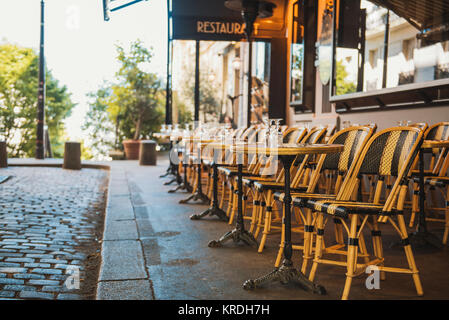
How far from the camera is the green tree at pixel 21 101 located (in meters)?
24.5

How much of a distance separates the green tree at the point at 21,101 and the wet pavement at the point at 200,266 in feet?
68.6

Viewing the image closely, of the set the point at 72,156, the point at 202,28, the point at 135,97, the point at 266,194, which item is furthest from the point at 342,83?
the point at 135,97

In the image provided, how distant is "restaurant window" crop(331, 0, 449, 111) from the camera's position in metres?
6.57

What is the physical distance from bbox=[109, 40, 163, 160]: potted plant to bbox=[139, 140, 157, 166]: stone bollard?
3801 mm

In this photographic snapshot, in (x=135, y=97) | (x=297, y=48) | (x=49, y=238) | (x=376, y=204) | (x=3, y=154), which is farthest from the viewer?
(x=135, y=97)

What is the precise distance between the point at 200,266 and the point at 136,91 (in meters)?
14.8

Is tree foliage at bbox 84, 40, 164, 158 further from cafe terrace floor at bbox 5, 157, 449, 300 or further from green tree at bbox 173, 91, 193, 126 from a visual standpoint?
cafe terrace floor at bbox 5, 157, 449, 300

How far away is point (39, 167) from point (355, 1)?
885 cm

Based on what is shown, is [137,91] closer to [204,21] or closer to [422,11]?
[204,21]

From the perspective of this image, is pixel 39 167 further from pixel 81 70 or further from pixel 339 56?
pixel 81 70

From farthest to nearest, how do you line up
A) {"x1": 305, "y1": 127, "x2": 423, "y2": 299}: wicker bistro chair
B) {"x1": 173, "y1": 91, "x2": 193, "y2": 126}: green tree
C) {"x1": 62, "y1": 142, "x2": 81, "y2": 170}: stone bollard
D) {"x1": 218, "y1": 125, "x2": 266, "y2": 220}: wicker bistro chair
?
{"x1": 173, "y1": 91, "x2": 193, "y2": 126}: green tree → {"x1": 62, "y1": 142, "x2": 81, "y2": 170}: stone bollard → {"x1": 218, "y1": 125, "x2": 266, "y2": 220}: wicker bistro chair → {"x1": 305, "y1": 127, "x2": 423, "y2": 299}: wicker bistro chair

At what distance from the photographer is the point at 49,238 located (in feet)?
15.9

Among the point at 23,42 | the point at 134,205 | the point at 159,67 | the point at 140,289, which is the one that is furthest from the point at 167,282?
the point at 23,42

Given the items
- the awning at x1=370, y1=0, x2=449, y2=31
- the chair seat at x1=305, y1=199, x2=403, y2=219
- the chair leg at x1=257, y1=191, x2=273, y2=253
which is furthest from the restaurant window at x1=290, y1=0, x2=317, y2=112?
the chair seat at x1=305, y1=199, x2=403, y2=219
